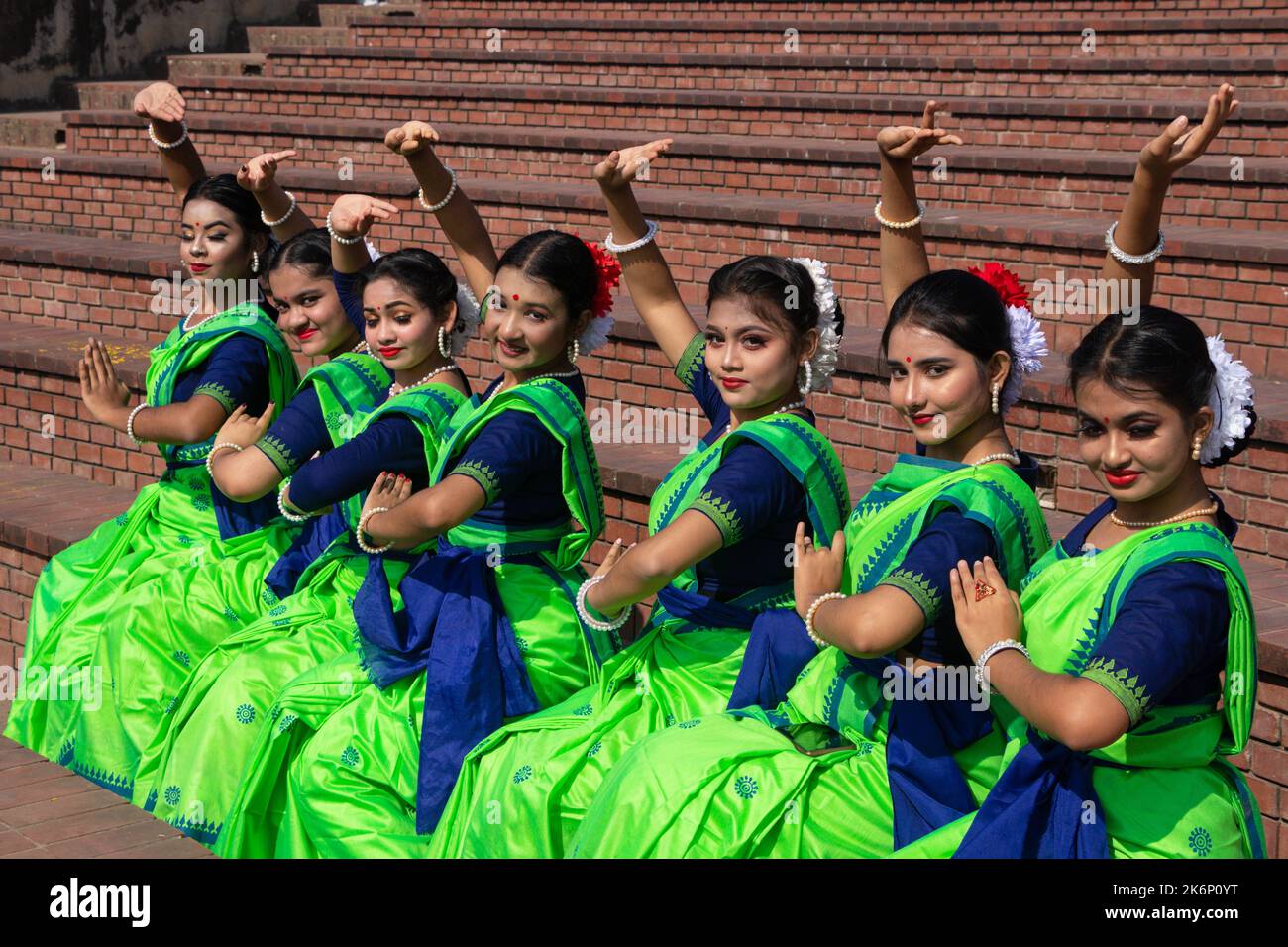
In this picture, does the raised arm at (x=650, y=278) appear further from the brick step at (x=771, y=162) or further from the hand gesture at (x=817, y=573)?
the brick step at (x=771, y=162)

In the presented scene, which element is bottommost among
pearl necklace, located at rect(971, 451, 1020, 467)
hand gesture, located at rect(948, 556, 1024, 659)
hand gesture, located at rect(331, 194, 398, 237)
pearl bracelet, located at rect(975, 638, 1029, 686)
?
pearl bracelet, located at rect(975, 638, 1029, 686)

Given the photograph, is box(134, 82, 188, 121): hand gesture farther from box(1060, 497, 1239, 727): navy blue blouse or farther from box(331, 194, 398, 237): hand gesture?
box(1060, 497, 1239, 727): navy blue blouse

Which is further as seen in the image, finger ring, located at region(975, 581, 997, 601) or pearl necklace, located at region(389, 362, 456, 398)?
pearl necklace, located at region(389, 362, 456, 398)

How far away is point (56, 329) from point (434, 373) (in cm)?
425

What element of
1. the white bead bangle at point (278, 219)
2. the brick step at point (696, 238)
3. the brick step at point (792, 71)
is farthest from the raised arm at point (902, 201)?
the brick step at point (792, 71)

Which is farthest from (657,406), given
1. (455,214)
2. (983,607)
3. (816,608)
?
(983,607)

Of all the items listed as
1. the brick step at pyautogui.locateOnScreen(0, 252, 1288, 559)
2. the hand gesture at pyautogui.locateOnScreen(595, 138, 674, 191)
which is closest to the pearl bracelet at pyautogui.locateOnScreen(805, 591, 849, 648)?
the hand gesture at pyautogui.locateOnScreen(595, 138, 674, 191)

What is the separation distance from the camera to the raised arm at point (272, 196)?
473cm

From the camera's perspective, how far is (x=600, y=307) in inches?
154

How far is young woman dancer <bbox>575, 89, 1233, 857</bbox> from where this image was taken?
289 centimetres

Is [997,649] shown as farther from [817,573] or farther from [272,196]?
[272,196]

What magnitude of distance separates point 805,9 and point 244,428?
6987 millimetres

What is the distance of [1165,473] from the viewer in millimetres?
2660

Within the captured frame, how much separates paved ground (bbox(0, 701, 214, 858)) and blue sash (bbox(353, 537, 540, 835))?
0.61 meters
